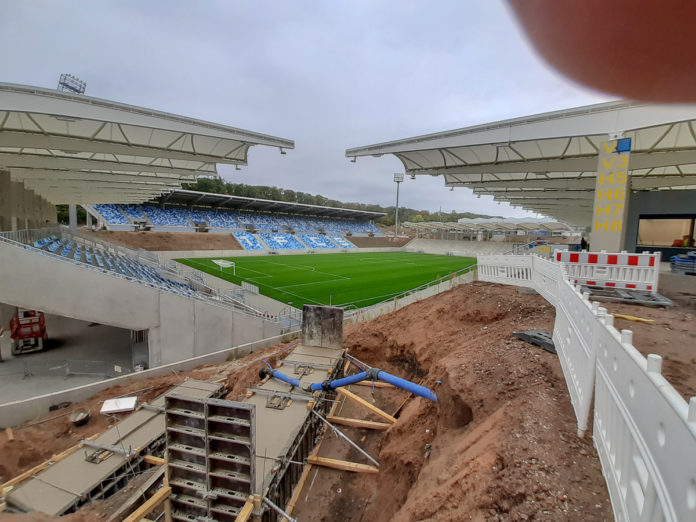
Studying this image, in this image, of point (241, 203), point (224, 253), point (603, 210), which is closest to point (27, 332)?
point (603, 210)

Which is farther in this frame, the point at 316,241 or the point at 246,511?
the point at 316,241

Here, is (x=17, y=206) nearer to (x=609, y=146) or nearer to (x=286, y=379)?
(x=286, y=379)

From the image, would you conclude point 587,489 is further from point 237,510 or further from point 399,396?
point 399,396

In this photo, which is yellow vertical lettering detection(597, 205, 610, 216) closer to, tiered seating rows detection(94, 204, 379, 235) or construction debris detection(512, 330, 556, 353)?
construction debris detection(512, 330, 556, 353)

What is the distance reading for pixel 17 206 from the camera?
63.1ft

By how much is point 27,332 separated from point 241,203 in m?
51.2

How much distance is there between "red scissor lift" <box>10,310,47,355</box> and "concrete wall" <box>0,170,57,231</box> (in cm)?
678

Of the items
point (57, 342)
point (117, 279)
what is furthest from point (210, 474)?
point (57, 342)

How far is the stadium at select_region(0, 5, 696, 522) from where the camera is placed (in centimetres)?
268

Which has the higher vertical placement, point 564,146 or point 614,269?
point 564,146

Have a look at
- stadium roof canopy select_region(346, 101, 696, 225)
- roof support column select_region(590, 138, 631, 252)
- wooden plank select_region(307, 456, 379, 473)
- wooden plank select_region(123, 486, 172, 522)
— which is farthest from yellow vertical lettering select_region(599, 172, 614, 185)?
wooden plank select_region(123, 486, 172, 522)

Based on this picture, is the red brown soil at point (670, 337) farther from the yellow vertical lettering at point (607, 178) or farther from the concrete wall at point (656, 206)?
the concrete wall at point (656, 206)

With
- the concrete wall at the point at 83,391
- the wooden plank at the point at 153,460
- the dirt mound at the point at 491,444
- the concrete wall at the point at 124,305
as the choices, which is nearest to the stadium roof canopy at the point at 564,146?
the dirt mound at the point at 491,444

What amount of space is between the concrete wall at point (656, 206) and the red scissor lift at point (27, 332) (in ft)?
98.7
